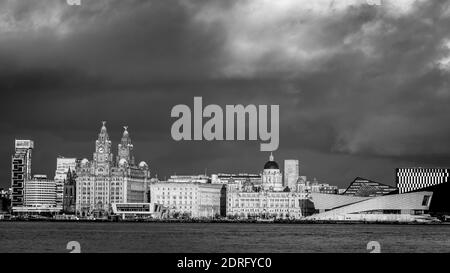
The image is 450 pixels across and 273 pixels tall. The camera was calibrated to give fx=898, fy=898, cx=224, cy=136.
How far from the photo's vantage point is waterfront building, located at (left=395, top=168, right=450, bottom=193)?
80250 mm

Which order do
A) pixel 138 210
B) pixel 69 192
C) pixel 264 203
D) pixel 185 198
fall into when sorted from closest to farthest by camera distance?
pixel 185 198
pixel 138 210
pixel 264 203
pixel 69 192

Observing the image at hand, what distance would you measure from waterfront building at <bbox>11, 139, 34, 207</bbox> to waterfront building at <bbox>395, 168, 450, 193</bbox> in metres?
47.3

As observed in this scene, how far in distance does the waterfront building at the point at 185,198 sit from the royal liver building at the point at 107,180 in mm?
5109

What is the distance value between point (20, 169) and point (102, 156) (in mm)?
19047

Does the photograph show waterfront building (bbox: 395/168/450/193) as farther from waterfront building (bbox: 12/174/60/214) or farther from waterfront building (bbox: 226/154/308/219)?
waterfront building (bbox: 12/174/60/214)

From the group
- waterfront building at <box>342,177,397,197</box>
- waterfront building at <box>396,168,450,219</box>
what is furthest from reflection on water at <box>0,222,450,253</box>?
waterfront building at <box>342,177,397,197</box>

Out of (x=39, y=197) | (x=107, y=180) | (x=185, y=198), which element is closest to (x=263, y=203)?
(x=185, y=198)

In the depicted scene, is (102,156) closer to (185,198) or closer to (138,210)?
(138,210)

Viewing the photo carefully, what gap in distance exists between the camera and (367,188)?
92.6m

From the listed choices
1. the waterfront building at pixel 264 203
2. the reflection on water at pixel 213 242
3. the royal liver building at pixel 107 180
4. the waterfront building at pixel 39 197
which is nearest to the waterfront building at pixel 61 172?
the waterfront building at pixel 39 197

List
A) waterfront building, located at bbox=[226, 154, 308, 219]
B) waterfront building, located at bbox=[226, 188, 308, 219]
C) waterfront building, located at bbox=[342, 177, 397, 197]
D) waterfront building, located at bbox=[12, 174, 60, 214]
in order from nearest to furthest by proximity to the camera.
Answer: waterfront building, located at bbox=[342, 177, 397, 197] < waterfront building, located at bbox=[226, 154, 308, 219] < waterfront building, located at bbox=[226, 188, 308, 219] < waterfront building, located at bbox=[12, 174, 60, 214]
